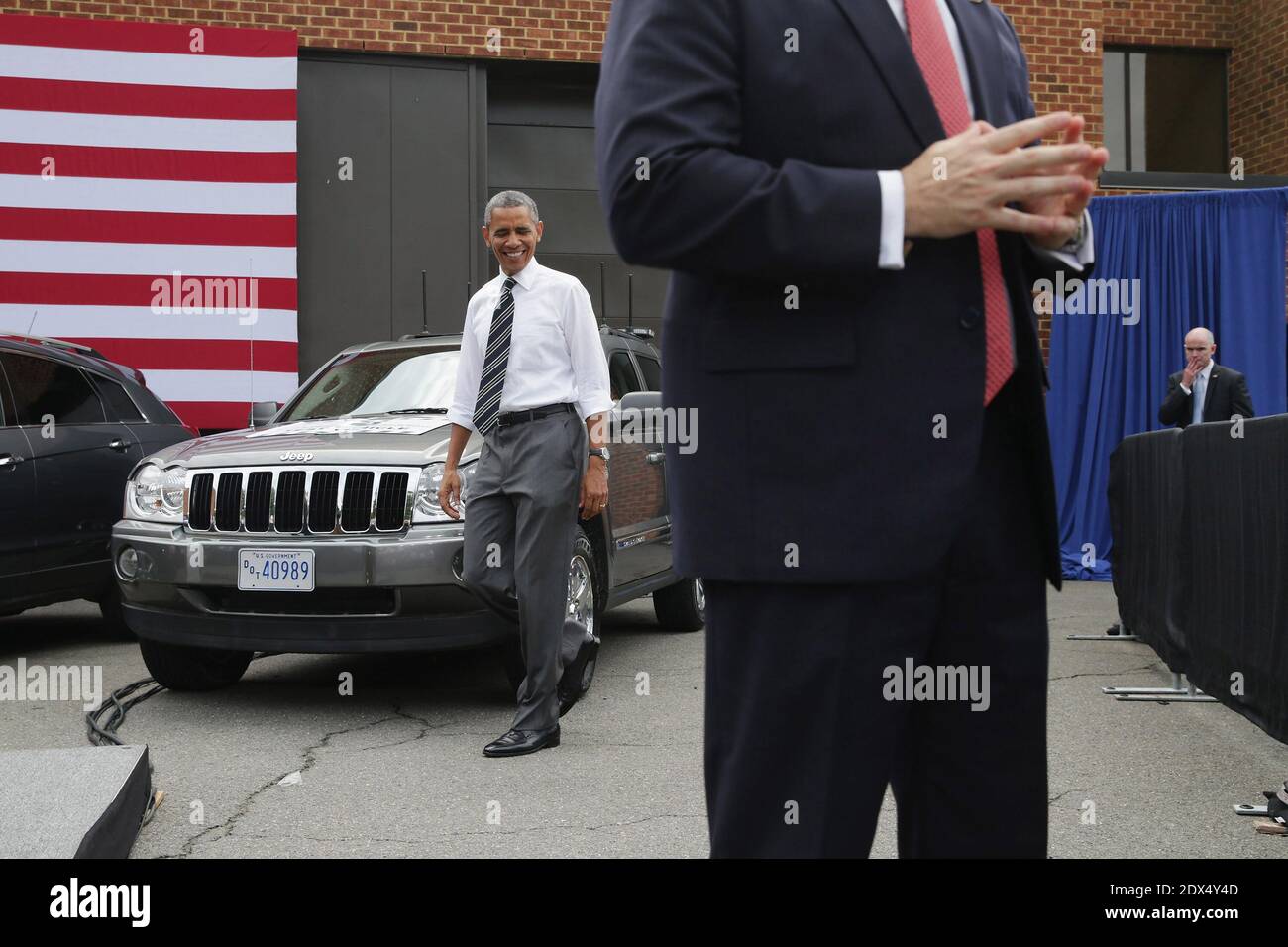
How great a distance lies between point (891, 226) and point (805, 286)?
0.39 feet

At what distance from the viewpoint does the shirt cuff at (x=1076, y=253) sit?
170cm

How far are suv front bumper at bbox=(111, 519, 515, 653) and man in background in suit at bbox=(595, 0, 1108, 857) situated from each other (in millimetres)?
3731

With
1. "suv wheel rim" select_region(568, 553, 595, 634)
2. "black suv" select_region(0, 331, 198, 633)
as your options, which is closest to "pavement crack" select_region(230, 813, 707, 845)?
"suv wheel rim" select_region(568, 553, 595, 634)

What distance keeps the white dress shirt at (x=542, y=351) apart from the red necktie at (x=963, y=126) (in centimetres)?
337

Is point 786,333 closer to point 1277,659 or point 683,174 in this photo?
point 683,174

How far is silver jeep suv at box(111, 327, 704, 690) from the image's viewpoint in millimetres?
5277

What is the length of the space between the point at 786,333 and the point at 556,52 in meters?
10.8

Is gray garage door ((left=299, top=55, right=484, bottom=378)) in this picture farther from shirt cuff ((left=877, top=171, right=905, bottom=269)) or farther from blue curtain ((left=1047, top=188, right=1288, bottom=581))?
shirt cuff ((left=877, top=171, right=905, bottom=269))

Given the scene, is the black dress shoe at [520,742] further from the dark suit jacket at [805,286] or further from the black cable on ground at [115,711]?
the dark suit jacket at [805,286]

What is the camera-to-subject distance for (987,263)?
1.63 m

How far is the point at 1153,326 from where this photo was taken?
12031mm

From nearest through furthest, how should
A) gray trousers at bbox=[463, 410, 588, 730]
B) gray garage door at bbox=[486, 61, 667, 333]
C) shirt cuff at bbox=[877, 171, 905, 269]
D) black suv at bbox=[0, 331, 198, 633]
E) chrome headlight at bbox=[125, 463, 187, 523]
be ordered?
shirt cuff at bbox=[877, 171, 905, 269] < gray trousers at bbox=[463, 410, 588, 730] < chrome headlight at bbox=[125, 463, 187, 523] < black suv at bbox=[0, 331, 198, 633] < gray garage door at bbox=[486, 61, 667, 333]

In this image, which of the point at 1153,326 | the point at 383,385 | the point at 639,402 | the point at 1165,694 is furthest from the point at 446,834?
the point at 1153,326

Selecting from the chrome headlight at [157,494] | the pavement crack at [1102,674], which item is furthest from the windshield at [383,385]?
the pavement crack at [1102,674]
